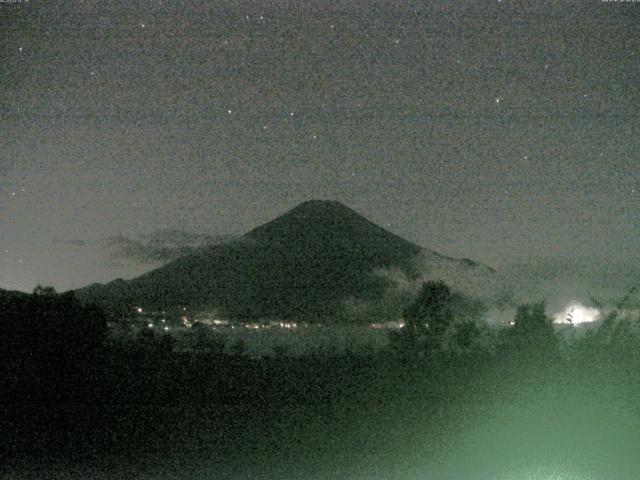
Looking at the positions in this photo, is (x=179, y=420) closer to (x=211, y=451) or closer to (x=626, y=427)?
(x=211, y=451)

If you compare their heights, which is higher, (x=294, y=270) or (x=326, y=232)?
(x=326, y=232)

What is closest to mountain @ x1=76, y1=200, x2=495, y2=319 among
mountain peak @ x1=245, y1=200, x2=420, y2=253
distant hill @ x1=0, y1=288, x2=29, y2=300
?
mountain peak @ x1=245, y1=200, x2=420, y2=253

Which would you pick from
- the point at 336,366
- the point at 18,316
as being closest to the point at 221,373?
the point at 336,366

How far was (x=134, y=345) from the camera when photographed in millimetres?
20375

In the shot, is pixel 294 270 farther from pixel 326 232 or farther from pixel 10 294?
pixel 10 294

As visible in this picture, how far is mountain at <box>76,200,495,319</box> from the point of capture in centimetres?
4483

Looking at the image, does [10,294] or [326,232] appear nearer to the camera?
[10,294]

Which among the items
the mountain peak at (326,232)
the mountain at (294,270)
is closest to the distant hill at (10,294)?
the mountain at (294,270)

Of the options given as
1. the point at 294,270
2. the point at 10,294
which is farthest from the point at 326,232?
the point at 10,294

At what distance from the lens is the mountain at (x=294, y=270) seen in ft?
147

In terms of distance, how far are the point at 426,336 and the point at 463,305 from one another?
577 cm

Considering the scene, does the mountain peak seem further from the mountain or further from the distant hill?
the distant hill

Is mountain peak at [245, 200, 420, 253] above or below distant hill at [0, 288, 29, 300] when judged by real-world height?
above

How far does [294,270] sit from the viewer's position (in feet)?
184
